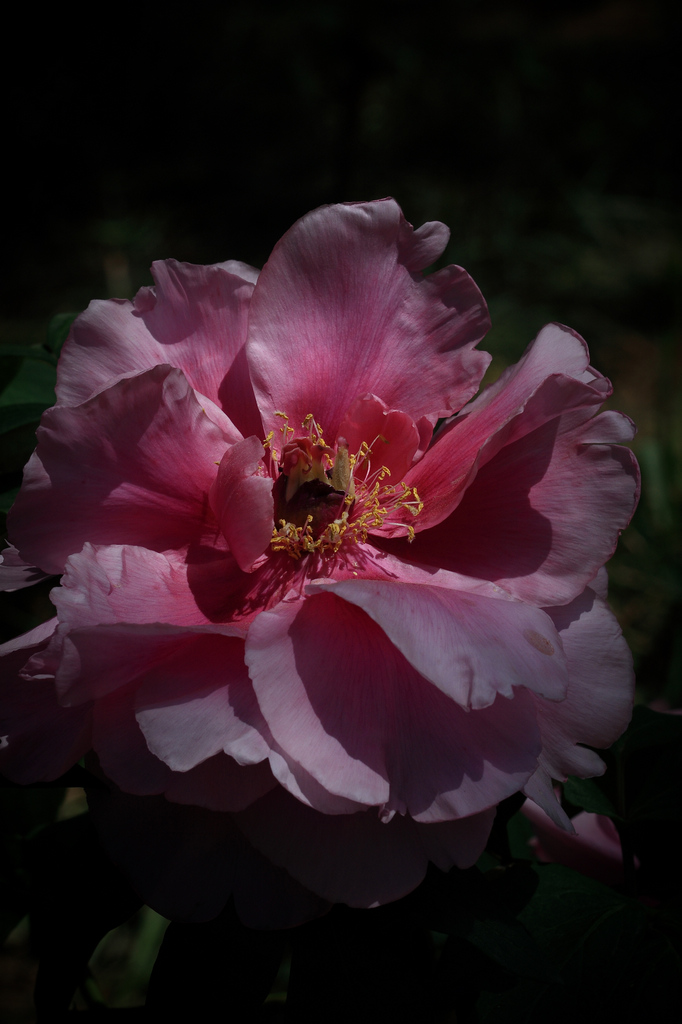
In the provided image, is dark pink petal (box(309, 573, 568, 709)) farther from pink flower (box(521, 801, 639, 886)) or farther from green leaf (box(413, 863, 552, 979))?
pink flower (box(521, 801, 639, 886))

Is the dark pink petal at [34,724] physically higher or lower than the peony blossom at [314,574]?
lower

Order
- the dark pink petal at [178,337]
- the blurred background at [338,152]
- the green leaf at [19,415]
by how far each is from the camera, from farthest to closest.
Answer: the blurred background at [338,152] → the green leaf at [19,415] → the dark pink petal at [178,337]

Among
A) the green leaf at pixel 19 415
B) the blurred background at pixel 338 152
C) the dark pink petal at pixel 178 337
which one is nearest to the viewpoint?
the dark pink petal at pixel 178 337

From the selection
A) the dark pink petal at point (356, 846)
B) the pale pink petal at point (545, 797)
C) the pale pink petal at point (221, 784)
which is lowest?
the dark pink petal at point (356, 846)

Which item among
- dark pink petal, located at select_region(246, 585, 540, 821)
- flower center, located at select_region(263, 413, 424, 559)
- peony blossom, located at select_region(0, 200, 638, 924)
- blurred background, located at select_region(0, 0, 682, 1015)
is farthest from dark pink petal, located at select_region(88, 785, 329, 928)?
blurred background, located at select_region(0, 0, 682, 1015)

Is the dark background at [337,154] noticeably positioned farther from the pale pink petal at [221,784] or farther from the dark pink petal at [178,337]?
the pale pink petal at [221,784]

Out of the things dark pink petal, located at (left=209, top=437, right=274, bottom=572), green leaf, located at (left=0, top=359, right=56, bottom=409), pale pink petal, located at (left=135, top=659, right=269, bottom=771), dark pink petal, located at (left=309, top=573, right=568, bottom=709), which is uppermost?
green leaf, located at (left=0, top=359, right=56, bottom=409)

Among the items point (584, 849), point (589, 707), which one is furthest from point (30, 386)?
point (584, 849)

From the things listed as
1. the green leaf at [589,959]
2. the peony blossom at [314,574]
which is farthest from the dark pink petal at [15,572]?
the green leaf at [589,959]
